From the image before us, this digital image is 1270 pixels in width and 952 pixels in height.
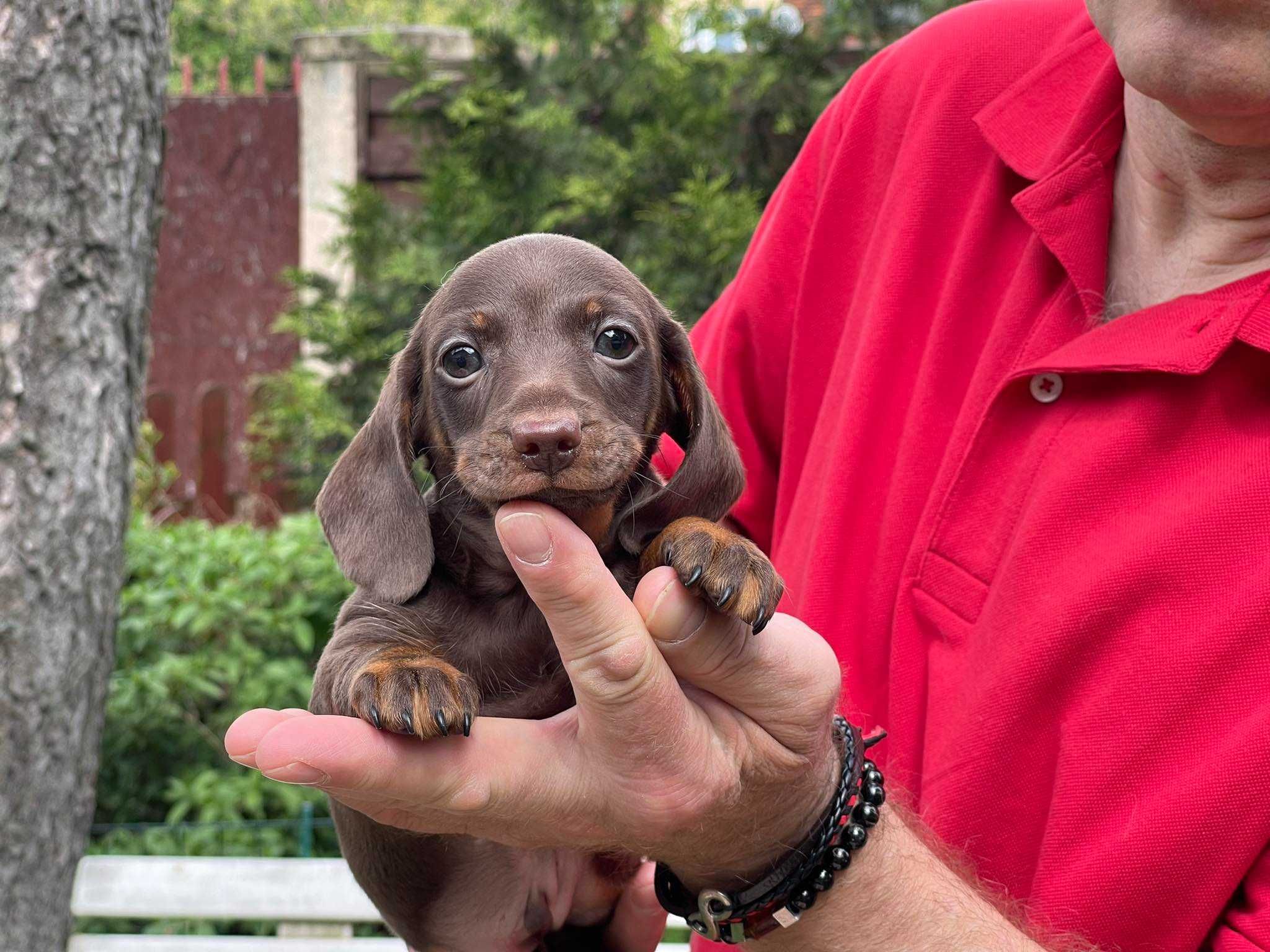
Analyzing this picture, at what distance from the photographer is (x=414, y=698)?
65.0 inches

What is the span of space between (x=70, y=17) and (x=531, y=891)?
7.77ft

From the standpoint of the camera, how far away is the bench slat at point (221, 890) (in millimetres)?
4492

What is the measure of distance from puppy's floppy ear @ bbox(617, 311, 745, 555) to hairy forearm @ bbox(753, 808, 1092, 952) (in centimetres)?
58

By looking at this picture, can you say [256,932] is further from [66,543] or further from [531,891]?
[531,891]

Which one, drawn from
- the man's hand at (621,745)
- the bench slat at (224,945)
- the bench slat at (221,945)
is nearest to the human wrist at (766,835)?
the man's hand at (621,745)

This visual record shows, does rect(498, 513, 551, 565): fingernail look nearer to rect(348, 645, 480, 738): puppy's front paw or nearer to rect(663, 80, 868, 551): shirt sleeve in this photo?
rect(348, 645, 480, 738): puppy's front paw

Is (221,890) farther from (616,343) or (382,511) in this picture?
(616,343)

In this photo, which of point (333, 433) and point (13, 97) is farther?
point (333, 433)

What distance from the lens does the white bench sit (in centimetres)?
448

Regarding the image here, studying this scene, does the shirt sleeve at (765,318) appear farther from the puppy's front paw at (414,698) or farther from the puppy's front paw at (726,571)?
the puppy's front paw at (414,698)

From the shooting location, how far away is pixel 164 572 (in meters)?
5.89

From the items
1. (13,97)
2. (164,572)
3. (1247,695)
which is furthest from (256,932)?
(1247,695)

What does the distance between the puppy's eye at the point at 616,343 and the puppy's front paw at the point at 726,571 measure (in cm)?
38

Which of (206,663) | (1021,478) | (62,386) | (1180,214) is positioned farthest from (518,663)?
(206,663)
